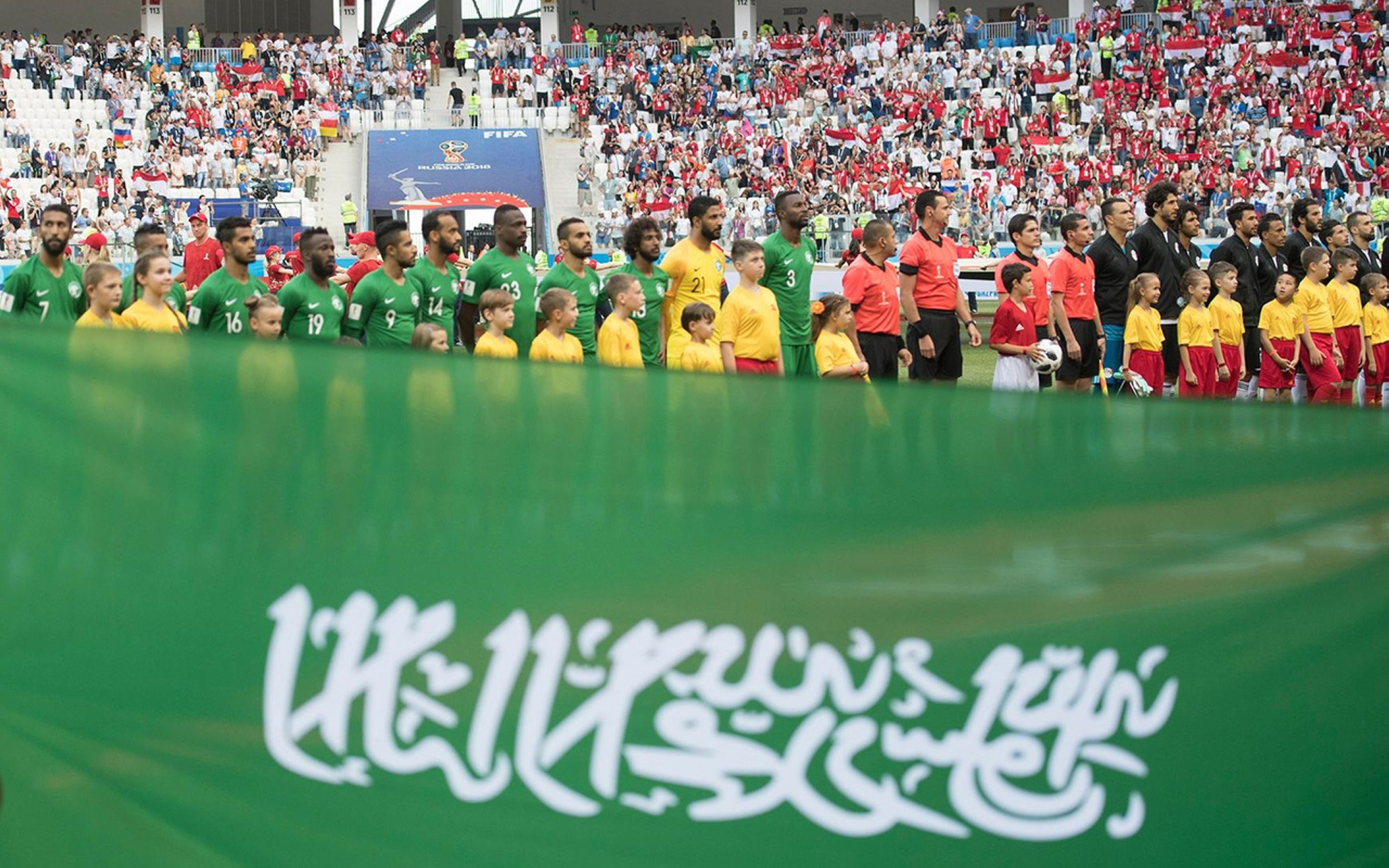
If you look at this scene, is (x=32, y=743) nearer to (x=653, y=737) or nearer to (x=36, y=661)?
(x=36, y=661)

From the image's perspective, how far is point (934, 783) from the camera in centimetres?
333

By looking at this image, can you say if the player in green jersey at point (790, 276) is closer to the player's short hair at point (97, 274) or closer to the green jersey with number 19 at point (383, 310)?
the green jersey with number 19 at point (383, 310)

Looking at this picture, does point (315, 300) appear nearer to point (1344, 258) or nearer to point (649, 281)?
point (649, 281)

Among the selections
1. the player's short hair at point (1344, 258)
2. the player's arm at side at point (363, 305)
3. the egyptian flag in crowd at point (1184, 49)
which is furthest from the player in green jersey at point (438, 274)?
the egyptian flag in crowd at point (1184, 49)

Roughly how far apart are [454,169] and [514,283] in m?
31.6

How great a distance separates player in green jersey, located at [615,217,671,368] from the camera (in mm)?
9625

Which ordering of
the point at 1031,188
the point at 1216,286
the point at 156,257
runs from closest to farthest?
the point at 156,257, the point at 1216,286, the point at 1031,188

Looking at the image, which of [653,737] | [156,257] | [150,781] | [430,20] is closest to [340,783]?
[150,781]

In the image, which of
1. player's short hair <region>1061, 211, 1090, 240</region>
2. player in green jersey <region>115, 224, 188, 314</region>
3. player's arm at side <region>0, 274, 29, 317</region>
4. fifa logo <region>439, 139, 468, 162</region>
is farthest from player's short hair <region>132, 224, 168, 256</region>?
fifa logo <region>439, 139, 468, 162</region>

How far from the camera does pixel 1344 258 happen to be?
12.5 meters

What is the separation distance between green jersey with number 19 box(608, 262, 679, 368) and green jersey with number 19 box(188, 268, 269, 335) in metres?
2.28

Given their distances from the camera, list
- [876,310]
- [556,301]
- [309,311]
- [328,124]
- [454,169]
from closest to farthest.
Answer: [556,301] → [309,311] → [876,310] → [454,169] → [328,124]

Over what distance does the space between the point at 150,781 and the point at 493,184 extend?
3714cm

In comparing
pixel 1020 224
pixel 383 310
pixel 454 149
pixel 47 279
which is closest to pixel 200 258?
pixel 47 279
